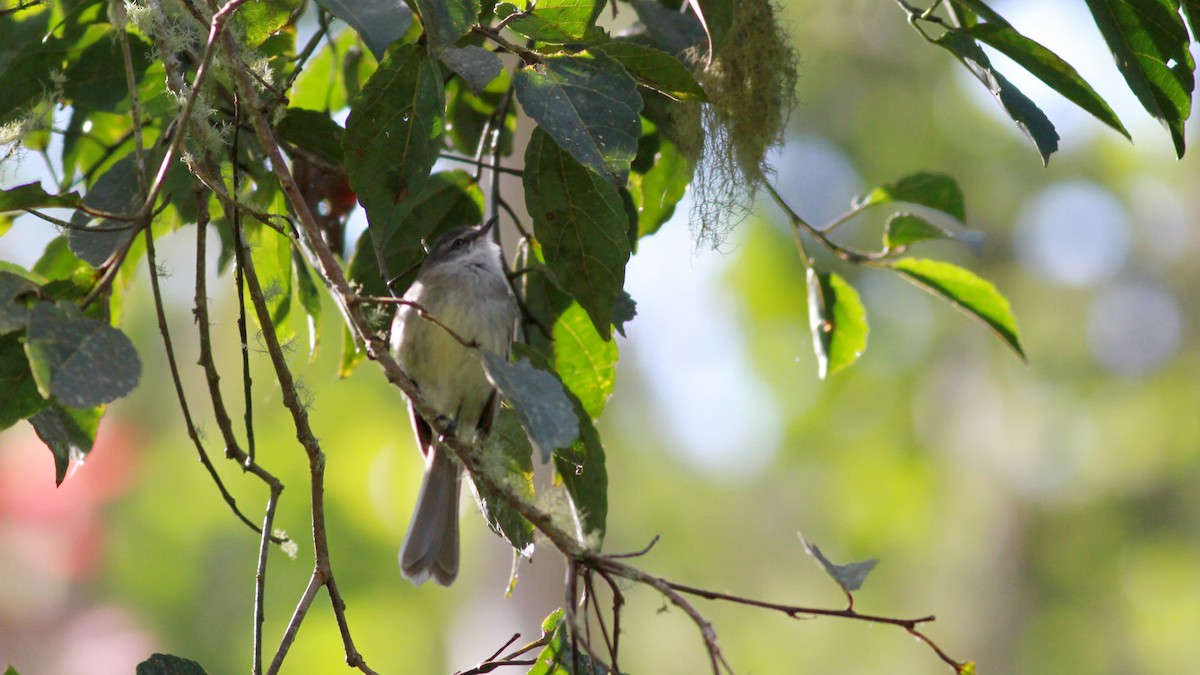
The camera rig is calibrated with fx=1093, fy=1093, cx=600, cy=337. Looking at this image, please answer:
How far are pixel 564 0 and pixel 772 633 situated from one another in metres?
12.7

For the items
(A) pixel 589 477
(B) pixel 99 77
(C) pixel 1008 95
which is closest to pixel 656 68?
(C) pixel 1008 95

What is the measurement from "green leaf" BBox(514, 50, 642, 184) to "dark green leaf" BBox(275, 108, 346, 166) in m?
0.68

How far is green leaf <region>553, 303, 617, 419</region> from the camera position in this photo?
7.79 feet

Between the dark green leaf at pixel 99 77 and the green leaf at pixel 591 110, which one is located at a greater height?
the dark green leaf at pixel 99 77

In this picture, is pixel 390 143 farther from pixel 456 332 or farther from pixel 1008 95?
pixel 456 332

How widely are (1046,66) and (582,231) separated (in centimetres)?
82

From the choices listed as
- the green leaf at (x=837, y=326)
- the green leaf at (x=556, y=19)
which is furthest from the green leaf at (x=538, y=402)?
the green leaf at (x=837, y=326)

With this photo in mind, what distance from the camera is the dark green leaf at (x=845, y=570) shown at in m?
1.58

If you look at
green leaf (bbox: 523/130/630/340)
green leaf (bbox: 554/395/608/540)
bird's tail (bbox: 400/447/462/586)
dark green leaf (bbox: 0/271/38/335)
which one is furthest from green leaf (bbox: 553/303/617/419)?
dark green leaf (bbox: 0/271/38/335)

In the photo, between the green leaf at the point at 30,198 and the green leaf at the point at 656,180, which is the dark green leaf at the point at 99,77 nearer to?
the green leaf at the point at 30,198

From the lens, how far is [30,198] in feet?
5.30

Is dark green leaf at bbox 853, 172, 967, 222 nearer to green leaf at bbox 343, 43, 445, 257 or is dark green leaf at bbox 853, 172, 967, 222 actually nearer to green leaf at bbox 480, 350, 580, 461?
green leaf at bbox 343, 43, 445, 257

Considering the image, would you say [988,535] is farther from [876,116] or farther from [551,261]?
[551,261]

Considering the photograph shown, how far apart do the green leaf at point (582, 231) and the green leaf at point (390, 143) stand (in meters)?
0.28
